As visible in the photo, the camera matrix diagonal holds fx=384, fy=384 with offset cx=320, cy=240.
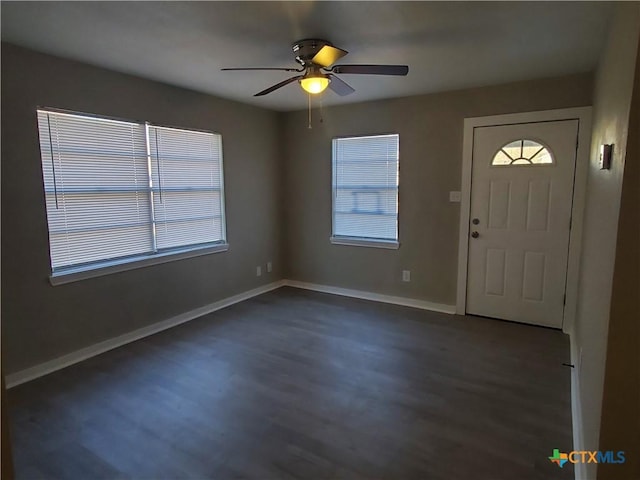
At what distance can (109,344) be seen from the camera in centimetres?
333

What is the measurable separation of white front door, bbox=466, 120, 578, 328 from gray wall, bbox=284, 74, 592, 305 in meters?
0.22

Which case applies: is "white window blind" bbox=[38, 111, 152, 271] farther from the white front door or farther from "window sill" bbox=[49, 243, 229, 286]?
the white front door

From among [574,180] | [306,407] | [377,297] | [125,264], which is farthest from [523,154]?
[125,264]

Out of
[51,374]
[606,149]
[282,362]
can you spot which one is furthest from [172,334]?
[606,149]

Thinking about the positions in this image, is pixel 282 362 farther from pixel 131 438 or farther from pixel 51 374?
pixel 51 374

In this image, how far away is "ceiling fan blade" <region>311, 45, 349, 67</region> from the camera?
2.36m

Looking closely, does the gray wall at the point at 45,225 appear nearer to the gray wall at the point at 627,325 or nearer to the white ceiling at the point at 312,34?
the white ceiling at the point at 312,34

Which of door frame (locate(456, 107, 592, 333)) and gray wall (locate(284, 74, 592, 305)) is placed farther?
gray wall (locate(284, 74, 592, 305))

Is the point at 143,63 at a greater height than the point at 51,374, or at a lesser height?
greater

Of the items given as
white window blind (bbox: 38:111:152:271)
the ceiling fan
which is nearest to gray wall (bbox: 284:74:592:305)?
the ceiling fan

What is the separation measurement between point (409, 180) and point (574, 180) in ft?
5.07

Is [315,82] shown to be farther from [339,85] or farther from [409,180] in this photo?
[409,180]

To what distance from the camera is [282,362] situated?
10.0ft

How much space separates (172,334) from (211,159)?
189 cm
